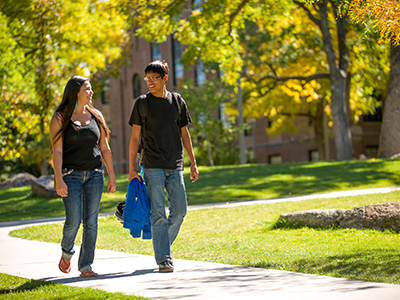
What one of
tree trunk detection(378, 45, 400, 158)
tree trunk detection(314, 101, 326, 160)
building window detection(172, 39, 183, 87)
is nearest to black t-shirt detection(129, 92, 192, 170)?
tree trunk detection(378, 45, 400, 158)

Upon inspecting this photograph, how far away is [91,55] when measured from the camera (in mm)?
22609

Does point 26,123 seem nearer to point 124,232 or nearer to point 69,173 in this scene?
point 124,232

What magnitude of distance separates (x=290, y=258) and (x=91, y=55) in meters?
18.0

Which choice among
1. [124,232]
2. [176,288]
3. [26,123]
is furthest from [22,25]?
[176,288]

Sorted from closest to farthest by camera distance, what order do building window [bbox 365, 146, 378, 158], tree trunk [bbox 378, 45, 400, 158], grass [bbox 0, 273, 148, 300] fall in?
grass [bbox 0, 273, 148, 300] → tree trunk [bbox 378, 45, 400, 158] → building window [bbox 365, 146, 378, 158]

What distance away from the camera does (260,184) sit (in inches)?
636

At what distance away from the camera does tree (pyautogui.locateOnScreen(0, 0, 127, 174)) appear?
19000 mm

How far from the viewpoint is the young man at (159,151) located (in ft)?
18.4

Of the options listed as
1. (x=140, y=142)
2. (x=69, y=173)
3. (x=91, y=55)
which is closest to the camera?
(x=69, y=173)

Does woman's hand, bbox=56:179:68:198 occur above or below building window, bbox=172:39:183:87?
below

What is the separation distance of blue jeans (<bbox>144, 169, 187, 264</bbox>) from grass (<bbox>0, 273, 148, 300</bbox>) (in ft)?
3.27

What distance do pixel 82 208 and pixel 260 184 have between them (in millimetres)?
10989

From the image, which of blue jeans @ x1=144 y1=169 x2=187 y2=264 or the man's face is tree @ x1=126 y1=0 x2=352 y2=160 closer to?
the man's face

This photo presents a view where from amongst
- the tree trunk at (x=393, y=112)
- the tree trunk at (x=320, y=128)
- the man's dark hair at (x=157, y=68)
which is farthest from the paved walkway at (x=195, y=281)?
the tree trunk at (x=320, y=128)
